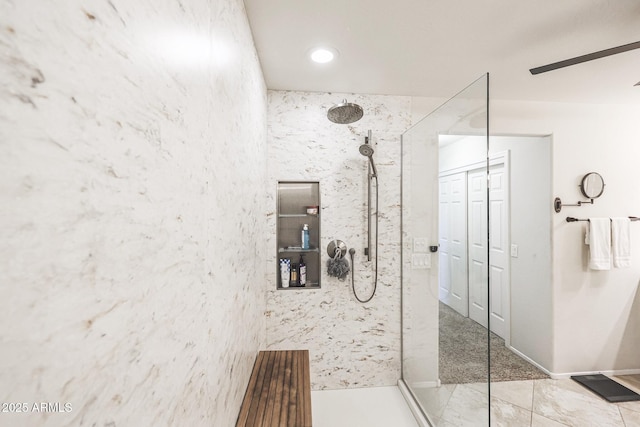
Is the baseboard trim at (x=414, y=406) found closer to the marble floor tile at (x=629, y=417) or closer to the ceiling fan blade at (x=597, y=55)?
the marble floor tile at (x=629, y=417)

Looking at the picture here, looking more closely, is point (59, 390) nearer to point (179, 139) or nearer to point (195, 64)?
point (179, 139)

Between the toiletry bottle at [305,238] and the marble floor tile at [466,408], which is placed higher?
the toiletry bottle at [305,238]

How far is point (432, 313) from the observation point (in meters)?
2.07

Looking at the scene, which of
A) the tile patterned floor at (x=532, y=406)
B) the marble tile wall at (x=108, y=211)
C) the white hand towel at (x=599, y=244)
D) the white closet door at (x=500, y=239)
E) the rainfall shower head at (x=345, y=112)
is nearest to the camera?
the marble tile wall at (x=108, y=211)

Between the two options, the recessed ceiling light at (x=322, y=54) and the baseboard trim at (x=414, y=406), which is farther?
the baseboard trim at (x=414, y=406)

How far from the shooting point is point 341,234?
89.1 inches

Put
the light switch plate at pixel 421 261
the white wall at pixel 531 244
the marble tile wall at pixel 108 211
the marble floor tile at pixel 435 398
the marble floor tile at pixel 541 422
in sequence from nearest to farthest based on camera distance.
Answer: the marble tile wall at pixel 108 211
the marble floor tile at pixel 435 398
the marble floor tile at pixel 541 422
the light switch plate at pixel 421 261
the white wall at pixel 531 244

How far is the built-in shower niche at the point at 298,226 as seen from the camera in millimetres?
2256

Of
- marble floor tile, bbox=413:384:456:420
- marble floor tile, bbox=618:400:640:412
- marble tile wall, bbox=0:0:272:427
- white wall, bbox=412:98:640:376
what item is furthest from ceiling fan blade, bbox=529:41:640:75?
marble floor tile, bbox=618:400:640:412

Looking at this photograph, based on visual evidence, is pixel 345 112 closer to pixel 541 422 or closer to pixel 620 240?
pixel 541 422

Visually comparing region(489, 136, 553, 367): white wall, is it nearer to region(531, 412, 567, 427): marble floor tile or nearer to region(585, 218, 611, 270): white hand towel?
region(585, 218, 611, 270): white hand towel

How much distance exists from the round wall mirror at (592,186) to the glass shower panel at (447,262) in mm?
Result: 1768

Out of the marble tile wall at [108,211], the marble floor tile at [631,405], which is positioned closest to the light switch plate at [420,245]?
the marble tile wall at [108,211]

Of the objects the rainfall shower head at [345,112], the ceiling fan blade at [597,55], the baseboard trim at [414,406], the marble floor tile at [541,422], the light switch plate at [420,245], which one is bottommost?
the marble floor tile at [541,422]
